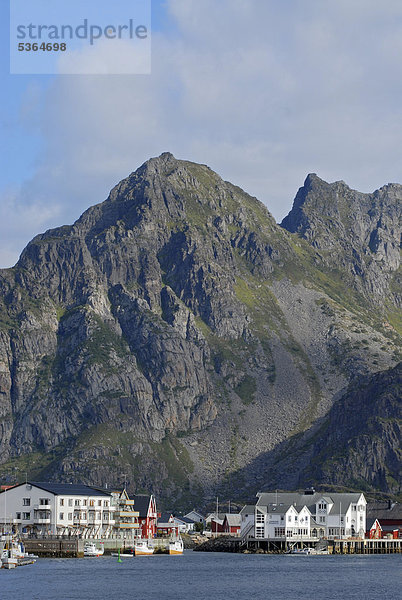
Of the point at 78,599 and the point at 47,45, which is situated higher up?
the point at 47,45

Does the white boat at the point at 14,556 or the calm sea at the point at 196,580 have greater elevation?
the white boat at the point at 14,556

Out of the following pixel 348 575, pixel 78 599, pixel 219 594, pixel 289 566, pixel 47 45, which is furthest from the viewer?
pixel 289 566

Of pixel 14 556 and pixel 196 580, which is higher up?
pixel 14 556

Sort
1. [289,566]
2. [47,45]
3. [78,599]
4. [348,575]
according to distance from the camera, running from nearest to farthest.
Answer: [47,45], [78,599], [348,575], [289,566]

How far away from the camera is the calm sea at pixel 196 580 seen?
139875 millimetres

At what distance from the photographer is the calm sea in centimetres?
13988

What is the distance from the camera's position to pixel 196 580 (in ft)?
520

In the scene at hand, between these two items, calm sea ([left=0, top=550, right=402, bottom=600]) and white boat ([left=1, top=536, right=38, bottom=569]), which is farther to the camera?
white boat ([left=1, top=536, right=38, bottom=569])

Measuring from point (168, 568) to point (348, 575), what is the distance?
29.1m

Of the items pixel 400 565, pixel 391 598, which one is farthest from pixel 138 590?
pixel 400 565

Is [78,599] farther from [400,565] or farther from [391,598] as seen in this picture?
[400,565]

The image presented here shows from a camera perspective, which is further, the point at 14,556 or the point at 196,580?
the point at 14,556

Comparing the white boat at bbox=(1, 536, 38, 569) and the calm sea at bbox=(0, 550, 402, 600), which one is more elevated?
the white boat at bbox=(1, 536, 38, 569)

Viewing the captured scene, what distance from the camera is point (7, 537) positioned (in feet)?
622
